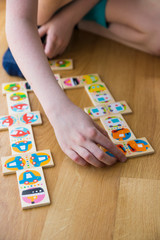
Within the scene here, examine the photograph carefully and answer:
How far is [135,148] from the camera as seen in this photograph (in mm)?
1010

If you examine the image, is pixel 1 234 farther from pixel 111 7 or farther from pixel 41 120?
pixel 111 7

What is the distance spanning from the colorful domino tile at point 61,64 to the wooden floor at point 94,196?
19 cm

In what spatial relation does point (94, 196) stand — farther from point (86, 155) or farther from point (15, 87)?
point (15, 87)

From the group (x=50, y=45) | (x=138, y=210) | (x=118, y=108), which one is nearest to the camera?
(x=138, y=210)

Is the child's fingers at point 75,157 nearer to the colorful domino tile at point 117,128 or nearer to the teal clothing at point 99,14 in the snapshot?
the colorful domino tile at point 117,128

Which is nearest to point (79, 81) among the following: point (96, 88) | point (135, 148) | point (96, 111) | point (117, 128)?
point (96, 88)

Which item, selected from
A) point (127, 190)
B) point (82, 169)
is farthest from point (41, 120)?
point (127, 190)

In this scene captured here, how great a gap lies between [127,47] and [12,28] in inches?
24.4

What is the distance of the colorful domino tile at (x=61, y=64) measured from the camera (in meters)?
1.41

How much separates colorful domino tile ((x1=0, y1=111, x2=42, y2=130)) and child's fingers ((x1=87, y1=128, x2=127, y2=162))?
0.26 metres

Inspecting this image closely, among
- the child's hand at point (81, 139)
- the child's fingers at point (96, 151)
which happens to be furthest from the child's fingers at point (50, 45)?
the child's fingers at point (96, 151)

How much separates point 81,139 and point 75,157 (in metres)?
0.06

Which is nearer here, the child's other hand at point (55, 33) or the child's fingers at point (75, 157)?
the child's fingers at point (75, 157)

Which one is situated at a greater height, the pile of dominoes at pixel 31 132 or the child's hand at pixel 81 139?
the child's hand at pixel 81 139
